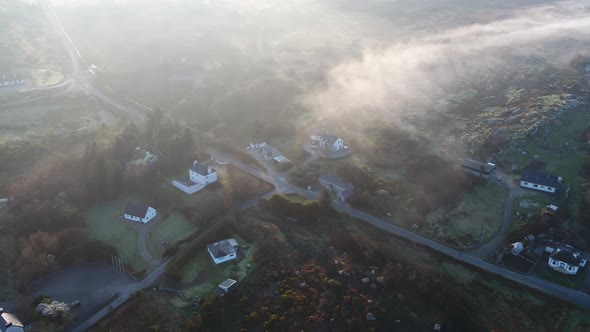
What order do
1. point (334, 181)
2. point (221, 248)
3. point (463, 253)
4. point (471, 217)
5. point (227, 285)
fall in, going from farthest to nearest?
point (334, 181)
point (471, 217)
point (463, 253)
point (221, 248)
point (227, 285)

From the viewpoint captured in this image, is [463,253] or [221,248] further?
[463,253]

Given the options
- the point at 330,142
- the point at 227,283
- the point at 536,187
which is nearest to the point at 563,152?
the point at 536,187

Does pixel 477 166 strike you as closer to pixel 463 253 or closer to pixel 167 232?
pixel 463 253

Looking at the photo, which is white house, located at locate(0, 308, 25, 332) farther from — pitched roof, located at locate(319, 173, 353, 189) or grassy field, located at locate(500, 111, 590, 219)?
grassy field, located at locate(500, 111, 590, 219)

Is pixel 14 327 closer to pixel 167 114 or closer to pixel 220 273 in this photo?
pixel 220 273

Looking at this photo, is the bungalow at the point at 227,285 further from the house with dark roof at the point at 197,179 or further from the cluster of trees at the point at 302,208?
the house with dark roof at the point at 197,179

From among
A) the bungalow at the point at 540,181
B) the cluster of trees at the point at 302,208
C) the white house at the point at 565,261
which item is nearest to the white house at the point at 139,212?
the cluster of trees at the point at 302,208

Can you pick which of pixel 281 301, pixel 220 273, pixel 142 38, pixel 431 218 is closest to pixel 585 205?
pixel 431 218
